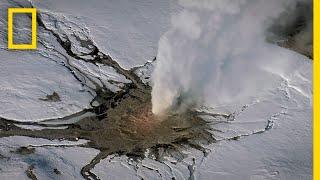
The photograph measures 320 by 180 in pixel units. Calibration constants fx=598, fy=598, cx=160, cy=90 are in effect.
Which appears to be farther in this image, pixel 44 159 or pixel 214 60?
pixel 214 60

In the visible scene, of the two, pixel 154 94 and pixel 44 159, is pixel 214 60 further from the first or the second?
pixel 44 159

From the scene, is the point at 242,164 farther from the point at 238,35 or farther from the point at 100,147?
the point at 238,35

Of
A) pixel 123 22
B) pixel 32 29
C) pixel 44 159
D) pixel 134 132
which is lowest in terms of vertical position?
pixel 44 159

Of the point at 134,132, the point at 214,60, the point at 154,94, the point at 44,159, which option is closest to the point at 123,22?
the point at 214,60

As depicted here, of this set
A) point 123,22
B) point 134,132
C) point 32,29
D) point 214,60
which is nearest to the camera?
point 134,132

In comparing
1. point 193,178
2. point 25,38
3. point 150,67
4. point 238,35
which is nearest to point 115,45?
point 150,67

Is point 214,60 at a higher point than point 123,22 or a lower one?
lower

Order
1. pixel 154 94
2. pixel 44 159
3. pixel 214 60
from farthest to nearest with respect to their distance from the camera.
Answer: pixel 214 60 < pixel 154 94 < pixel 44 159
